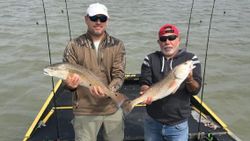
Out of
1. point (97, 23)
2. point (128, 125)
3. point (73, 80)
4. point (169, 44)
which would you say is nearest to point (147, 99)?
point (169, 44)

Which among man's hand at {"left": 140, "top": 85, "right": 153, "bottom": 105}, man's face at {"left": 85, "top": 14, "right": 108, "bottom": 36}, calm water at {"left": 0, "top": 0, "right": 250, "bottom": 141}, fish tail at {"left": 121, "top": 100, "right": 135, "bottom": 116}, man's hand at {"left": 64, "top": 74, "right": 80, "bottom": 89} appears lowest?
calm water at {"left": 0, "top": 0, "right": 250, "bottom": 141}

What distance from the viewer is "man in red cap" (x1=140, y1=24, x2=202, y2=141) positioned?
4.47 metres

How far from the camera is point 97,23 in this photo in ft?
15.0

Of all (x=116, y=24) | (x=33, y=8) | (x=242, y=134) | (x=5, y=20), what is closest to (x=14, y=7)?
(x=33, y=8)

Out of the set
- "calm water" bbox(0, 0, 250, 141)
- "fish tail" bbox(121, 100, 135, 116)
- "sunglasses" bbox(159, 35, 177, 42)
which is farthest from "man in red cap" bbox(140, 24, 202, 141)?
"calm water" bbox(0, 0, 250, 141)

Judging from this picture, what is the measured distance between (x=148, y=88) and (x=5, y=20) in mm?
16162

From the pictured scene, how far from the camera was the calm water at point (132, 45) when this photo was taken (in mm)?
9273

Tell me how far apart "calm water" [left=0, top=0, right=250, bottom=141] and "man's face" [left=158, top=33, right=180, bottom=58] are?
Answer: 14.7ft

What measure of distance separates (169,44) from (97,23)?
949mm

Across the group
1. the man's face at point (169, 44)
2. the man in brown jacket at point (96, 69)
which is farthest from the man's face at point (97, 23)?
the man's face at point (169, 44)

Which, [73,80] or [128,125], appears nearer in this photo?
[73,80]

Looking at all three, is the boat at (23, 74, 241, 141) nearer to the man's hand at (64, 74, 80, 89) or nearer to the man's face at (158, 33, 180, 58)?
the man's hand at (64, 74, 80, 89)

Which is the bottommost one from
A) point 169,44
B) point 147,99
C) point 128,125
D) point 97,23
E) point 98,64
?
point 128,125

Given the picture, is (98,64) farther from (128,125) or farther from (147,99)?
(128,125)
